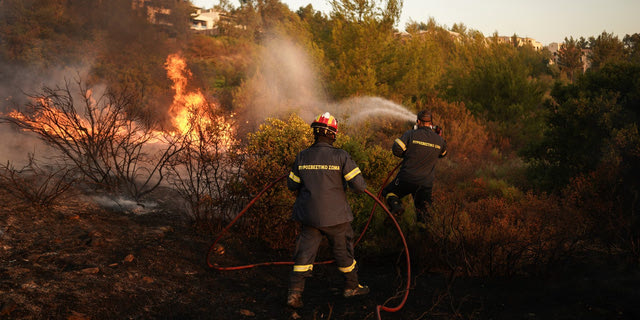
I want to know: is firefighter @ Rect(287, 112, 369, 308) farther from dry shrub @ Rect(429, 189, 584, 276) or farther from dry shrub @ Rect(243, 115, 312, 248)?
dry shrub @ Rect(243, 115, 312, 248)

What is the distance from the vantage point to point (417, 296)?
4520 mm

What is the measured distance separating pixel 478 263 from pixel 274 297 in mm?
2239

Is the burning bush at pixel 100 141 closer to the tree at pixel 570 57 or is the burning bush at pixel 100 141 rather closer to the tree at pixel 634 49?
the tree at pixel 634 49

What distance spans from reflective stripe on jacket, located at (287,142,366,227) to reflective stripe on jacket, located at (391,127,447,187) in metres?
1.84

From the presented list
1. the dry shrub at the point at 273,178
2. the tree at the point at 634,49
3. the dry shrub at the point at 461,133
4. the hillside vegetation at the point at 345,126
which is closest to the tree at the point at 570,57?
the hillside vegetation at the point at 345,126

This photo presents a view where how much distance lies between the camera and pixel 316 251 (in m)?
4.23

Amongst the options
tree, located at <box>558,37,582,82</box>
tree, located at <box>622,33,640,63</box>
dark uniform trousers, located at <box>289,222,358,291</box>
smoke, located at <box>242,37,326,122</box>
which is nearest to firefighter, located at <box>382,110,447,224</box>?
dark uniform trousers, located at <box>289,222,358,291</box>

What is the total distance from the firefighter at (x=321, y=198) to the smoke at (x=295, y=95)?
851 cm

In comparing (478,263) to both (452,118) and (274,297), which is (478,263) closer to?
(274,297)

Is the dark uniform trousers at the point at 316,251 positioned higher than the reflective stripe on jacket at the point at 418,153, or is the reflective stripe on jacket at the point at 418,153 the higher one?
the reflective stripe on jacket at the point at 418,153

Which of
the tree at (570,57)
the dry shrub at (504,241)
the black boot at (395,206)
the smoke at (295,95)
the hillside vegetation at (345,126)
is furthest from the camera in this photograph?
the tree at (570,57)

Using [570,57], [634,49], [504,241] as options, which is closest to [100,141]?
[504,241]

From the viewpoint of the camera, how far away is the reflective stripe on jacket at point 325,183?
162 inches

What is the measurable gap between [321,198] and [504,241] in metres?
2.29
